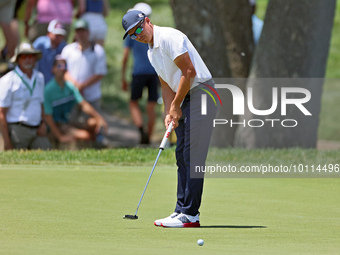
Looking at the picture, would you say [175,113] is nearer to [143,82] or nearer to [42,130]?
[42,130]

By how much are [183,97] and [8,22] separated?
9.75 meters

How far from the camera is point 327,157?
41.2 feet

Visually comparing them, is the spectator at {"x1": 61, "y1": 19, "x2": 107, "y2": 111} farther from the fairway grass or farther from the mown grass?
the fairway grass

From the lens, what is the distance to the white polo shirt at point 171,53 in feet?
23.7

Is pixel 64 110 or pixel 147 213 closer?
pixel 147 213

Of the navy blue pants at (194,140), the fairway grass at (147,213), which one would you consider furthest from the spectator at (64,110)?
the navy blue pants at (194,140)

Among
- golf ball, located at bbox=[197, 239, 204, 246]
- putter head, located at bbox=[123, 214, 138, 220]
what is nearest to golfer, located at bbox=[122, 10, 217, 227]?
putter head, located at bbox=[123, 214, 138, 220]

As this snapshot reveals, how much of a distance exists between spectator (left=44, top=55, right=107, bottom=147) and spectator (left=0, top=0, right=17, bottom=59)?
6.20 ft

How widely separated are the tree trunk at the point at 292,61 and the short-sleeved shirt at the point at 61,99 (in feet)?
9.28

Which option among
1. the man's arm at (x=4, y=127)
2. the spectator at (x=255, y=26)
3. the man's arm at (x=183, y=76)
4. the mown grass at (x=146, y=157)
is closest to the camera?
the man's arm at (x=183, y=76)

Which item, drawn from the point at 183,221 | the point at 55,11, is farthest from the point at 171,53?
the point at 55,11

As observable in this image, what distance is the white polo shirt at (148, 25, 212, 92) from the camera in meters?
7.23

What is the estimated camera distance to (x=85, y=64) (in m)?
15.6

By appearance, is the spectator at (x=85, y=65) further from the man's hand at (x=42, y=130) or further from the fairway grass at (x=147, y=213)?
the fairway grass at (x=147, y=213)
